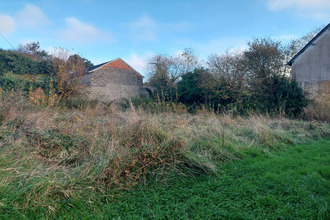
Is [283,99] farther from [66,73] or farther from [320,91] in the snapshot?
[66,73]

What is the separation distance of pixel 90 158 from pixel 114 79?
20.4m

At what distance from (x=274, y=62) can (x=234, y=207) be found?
1490cm

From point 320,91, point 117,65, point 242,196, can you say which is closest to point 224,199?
point 242,196

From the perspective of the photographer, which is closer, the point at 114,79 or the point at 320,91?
the point at 320,91

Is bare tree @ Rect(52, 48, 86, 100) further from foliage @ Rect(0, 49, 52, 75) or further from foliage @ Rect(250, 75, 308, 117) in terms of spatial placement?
foliage @ Rect(250, 75, 308, 117)

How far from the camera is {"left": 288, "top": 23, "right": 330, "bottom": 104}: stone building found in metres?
13.1

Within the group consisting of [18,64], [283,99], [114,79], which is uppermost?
[18,64]

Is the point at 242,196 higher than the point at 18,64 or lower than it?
lower

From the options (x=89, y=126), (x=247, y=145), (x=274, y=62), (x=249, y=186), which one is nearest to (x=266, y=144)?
(x=247, y=145)

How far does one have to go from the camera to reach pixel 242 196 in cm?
283

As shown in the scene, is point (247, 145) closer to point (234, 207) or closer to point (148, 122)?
point (148, 122)

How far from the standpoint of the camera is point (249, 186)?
3.04 metres

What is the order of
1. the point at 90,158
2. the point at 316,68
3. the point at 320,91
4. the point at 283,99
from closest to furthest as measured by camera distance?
the point at 90,158, the point at 283,99, the point at 320,91, the point at 316,68

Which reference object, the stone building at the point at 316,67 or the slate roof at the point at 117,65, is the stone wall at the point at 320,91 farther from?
the slate roof at the point at 117,65
